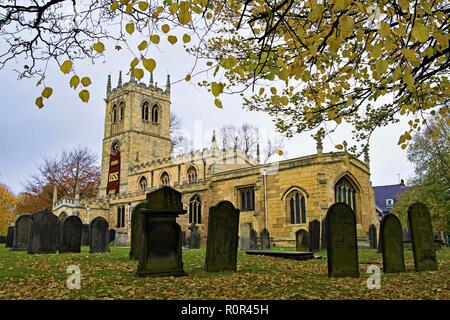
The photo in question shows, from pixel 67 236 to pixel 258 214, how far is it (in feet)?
51.9

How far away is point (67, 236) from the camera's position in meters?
12.1

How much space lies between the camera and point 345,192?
24766 millimetres

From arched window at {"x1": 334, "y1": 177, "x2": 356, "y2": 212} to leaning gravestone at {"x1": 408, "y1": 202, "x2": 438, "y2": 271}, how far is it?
16297 mm

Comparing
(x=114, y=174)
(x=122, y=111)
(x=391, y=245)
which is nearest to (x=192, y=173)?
(x=114, y=174)

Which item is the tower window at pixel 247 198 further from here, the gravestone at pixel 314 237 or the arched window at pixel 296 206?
the gravestone at pixel 314 237

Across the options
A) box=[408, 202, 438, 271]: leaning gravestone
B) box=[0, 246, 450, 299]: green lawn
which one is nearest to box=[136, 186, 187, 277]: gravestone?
box=[0, 246, 450, 299]: green lawn

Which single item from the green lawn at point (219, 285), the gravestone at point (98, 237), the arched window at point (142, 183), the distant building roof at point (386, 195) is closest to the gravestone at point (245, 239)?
the gravestone at point (98, 237)

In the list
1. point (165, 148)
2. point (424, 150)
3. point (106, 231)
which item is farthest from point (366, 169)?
point (165, 148)

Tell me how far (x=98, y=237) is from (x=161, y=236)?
6818 mm

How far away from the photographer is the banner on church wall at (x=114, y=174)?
4641 centimetres

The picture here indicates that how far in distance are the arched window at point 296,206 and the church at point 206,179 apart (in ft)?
0.21

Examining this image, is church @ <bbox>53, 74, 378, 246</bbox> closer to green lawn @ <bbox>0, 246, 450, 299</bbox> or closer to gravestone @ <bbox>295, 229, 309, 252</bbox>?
green lawn @ <bbox>0, 246, 450, 299</bbox>

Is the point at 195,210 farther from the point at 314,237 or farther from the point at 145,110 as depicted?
the point at 145,110
